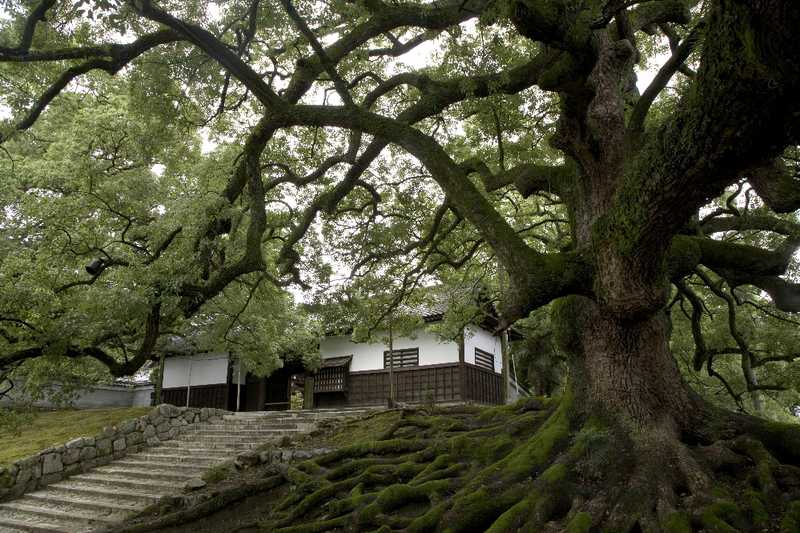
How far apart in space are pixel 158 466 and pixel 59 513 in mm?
2296

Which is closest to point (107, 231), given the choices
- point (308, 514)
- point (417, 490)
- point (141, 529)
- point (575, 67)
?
point (141, 529)

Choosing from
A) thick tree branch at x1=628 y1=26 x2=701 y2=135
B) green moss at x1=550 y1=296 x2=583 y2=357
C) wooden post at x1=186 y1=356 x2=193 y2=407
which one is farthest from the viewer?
wooden post at x1=186 y1=356 x2=193 y2=407

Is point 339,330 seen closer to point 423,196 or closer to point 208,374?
point 423,196

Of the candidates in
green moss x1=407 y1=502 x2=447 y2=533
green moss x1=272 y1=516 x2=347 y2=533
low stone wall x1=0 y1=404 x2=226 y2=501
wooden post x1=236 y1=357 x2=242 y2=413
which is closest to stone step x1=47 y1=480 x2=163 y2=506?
low stone wall x1=0 y1=404 x2=226 y2=501

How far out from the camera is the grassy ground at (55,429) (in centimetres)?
1255

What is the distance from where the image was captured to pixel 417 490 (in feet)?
22.2

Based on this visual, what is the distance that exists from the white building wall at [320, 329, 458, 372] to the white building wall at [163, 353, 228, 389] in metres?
4.41

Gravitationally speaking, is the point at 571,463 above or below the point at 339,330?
below

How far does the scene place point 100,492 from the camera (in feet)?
35.5

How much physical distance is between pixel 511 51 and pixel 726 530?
7.45 m

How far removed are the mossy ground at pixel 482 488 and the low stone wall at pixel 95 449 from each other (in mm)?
5114

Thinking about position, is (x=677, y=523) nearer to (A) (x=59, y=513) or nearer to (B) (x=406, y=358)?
(A) (x=59, y=513)

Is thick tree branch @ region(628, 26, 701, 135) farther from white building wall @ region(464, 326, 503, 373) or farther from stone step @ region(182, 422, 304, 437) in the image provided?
white building wall @ region(464, 326, 503, 373)

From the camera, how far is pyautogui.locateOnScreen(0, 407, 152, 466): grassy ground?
12550mm
